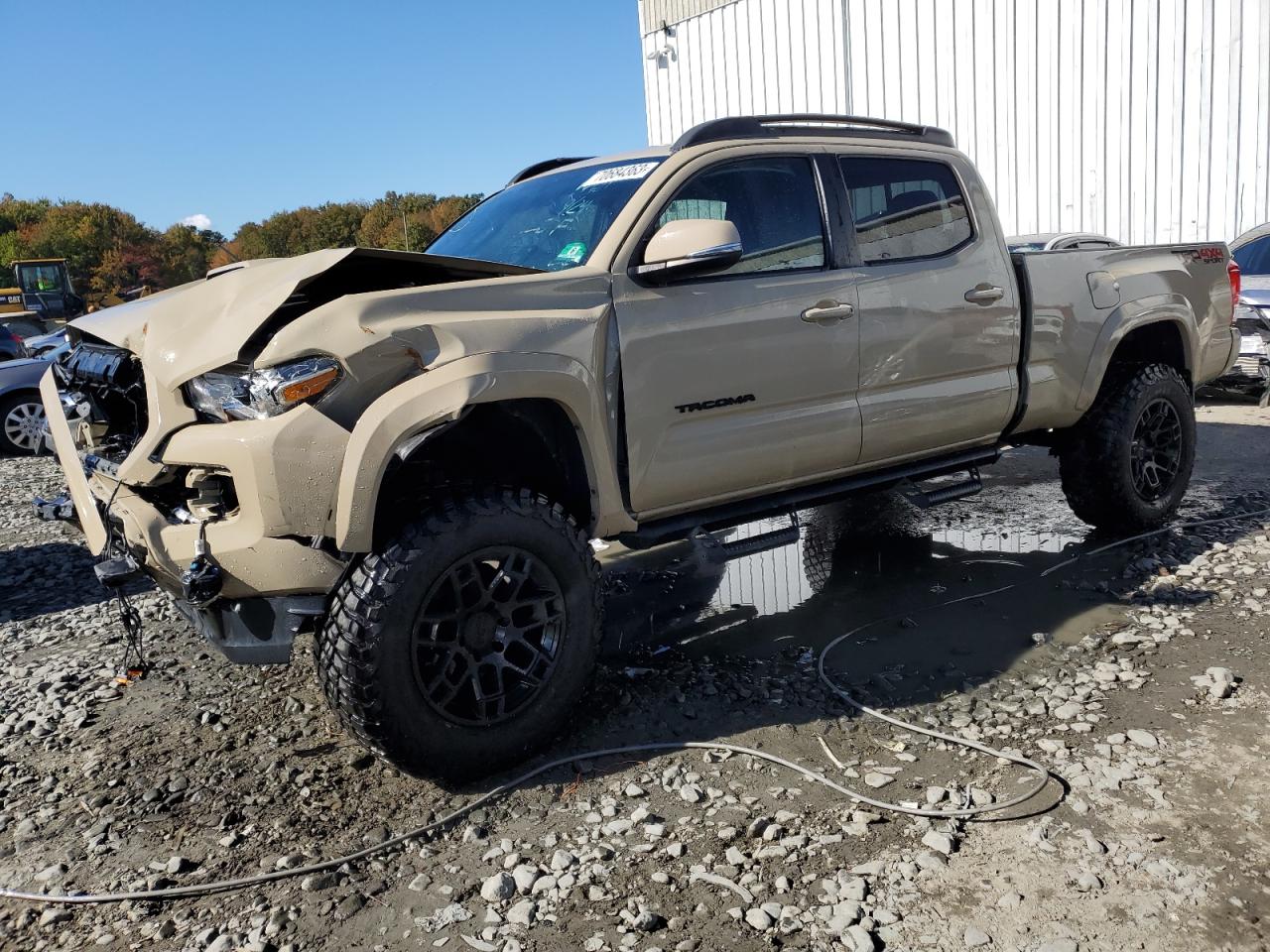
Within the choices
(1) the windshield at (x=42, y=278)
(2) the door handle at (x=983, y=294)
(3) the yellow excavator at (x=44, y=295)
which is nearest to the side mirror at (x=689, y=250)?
(2) the door handle at (x=983, y=294)

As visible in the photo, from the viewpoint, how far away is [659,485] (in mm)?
3576

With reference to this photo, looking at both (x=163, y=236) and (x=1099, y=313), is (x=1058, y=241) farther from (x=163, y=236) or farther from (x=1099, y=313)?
(x=163, y=236)

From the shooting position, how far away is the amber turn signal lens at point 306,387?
2811 mm

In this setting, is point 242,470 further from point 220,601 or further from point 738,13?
point 738,13

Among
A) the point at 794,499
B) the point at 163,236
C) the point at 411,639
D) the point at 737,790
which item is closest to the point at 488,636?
the point at 411,639

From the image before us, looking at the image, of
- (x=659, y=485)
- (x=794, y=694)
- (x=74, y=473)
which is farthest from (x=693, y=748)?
(x=74, y=473)

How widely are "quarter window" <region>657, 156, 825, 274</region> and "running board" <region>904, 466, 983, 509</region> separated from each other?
1.27 meters

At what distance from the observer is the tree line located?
46.7m

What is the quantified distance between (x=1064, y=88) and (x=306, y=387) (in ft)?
47.5

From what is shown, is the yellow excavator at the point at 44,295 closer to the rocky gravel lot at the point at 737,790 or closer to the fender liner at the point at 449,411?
the rocky gravel lot at the point at 737,790

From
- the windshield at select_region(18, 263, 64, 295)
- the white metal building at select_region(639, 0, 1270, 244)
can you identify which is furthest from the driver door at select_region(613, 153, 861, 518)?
the windshield at select_region(18, 263, 64, 295)

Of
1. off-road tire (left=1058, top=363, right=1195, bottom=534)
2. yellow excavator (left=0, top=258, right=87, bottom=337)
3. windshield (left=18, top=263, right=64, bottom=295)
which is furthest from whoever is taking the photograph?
windshield (left=18, top=263, right=64, bottom=295)

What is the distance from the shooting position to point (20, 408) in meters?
10.8

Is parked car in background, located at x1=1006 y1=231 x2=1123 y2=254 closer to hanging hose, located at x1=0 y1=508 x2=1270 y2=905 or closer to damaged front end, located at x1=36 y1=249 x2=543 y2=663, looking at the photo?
hanging hose, located at x1=0 y1=508 x2=1270 y2=905
